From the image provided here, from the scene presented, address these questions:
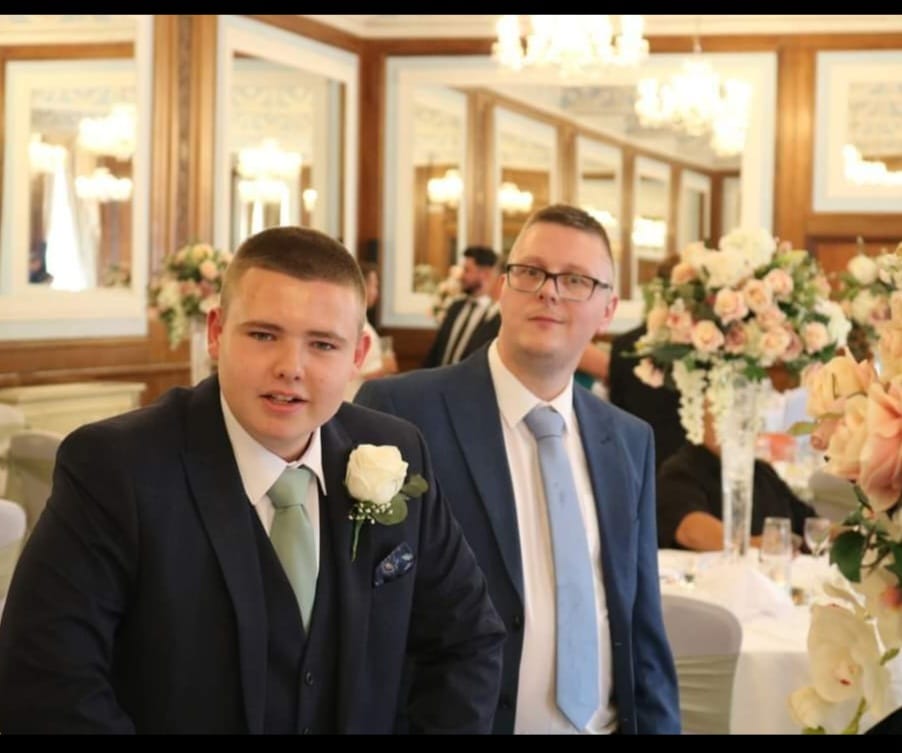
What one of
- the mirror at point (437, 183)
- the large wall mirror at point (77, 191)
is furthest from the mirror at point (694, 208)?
the large wall mirror at point (77, 191)

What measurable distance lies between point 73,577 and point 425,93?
1025 cm

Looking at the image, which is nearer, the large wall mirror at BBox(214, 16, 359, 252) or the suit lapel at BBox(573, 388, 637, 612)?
the suit lapel at BBox(573, 388, 637, 612)

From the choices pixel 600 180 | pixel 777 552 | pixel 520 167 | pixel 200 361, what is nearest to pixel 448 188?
pixel 520 167

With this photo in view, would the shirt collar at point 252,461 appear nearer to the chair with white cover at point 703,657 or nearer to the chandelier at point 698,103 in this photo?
the chair with white cover at point 703,657

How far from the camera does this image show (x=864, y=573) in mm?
1319

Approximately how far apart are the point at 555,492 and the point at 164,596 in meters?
1.20

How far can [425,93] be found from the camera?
1174cm

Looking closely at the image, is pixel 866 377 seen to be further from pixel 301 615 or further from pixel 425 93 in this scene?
pixel 425 93

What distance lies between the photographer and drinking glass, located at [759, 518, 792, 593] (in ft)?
14.5

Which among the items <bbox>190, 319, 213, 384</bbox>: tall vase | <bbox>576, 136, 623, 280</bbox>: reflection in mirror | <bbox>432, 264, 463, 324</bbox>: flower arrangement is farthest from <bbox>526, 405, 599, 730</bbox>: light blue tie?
<bbox>576, 136, 623, 280</bbox>: reflection in mirror

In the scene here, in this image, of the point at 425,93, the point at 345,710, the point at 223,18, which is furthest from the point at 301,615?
the point at 425,93

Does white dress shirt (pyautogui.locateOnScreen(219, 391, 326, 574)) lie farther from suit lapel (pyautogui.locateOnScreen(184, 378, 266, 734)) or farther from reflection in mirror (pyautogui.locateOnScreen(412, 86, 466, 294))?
reflection in mirror (pyautogui.locateOnScreen(412, 86, 466, 294))

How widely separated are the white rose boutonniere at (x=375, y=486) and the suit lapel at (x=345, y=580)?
0.02 m

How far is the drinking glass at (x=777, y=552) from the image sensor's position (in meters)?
4.41
